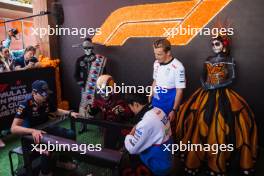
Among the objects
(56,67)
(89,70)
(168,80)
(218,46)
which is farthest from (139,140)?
(56,67)

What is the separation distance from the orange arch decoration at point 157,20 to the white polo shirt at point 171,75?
82cm

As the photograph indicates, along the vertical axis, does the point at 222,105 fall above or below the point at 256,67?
below

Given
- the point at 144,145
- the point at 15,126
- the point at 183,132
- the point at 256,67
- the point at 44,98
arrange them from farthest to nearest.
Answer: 1. the point at 256,67
2. the point at 183,132
3. the point at 44,98
4. the point at 15,126
5. the point at 144,145

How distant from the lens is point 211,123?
226cm

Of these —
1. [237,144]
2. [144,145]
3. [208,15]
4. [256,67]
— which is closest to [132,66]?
[208,15]

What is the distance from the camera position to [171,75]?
2.44 m

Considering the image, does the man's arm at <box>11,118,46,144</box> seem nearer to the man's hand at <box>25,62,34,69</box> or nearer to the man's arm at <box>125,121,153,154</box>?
the man's arm at <box>125,121,153,154</box>

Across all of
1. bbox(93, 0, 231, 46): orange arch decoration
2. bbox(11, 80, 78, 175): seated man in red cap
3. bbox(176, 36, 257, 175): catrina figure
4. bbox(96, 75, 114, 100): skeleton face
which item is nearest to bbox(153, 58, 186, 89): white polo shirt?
bbox(176, 36, 257, 175): catrina figure

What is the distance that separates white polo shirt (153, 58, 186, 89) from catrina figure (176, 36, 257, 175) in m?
0.27

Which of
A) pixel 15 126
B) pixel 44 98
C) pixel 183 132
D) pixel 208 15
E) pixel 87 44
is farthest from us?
pixel 87 44

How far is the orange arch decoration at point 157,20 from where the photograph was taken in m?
2.98

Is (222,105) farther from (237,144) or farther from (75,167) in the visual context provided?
(75,167)


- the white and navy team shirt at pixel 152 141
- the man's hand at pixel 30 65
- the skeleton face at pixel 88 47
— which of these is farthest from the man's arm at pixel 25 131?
the man's hand at pixel 30 65

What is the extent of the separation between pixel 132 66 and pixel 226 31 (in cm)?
137
